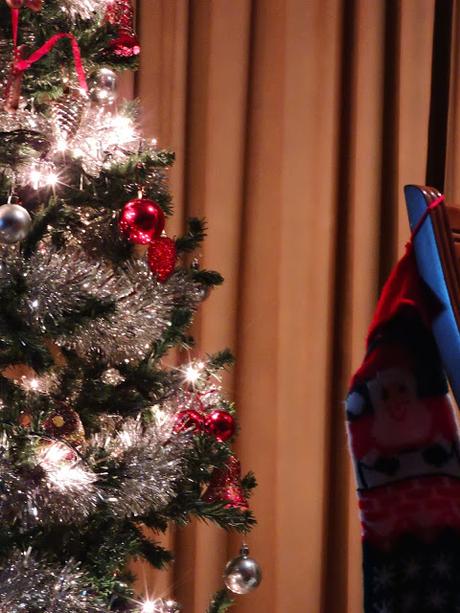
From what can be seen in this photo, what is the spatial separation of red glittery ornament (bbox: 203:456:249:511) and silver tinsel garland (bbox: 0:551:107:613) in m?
0.27

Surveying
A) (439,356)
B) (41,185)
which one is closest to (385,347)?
(439,356)

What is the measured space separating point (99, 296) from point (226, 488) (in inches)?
15.3

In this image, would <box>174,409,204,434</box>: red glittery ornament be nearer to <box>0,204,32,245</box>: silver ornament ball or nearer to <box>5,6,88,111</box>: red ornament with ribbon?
<box>0,204,32,245</box>: silver ornament ball

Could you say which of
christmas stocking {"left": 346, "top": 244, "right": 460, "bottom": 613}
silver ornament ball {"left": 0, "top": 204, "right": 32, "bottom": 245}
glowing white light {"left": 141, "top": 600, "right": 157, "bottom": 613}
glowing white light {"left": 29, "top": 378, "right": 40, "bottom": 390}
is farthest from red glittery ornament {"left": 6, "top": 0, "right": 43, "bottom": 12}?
glowing white light {"left": 141, "top": 600, "right": 157, "bottom": 613}

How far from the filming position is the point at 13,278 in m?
1.16

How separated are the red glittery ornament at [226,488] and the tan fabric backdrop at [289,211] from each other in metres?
0.62

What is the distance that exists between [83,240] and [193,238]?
0.57ft

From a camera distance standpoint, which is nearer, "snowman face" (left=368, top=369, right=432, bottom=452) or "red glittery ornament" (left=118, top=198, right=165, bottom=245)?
"snowman face" (left=368, top=369, right=432, bottom=452)

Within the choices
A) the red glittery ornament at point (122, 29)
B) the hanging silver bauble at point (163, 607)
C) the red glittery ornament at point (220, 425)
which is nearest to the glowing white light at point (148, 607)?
the hanging silver bauble at point (163, 607)

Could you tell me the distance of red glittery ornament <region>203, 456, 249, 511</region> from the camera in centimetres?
136

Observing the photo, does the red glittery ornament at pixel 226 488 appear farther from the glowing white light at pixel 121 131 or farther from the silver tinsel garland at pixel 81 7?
the silver tinsel garland at pixel 81 7

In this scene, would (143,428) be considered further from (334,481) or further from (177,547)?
(334,481)

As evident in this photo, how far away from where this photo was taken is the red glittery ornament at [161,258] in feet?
4.29

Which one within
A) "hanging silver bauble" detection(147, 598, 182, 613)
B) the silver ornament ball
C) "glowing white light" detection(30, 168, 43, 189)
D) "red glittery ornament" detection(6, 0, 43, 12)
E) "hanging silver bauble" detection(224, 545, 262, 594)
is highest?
"red glittery ornament" detection(6, 0, 43, 12)
